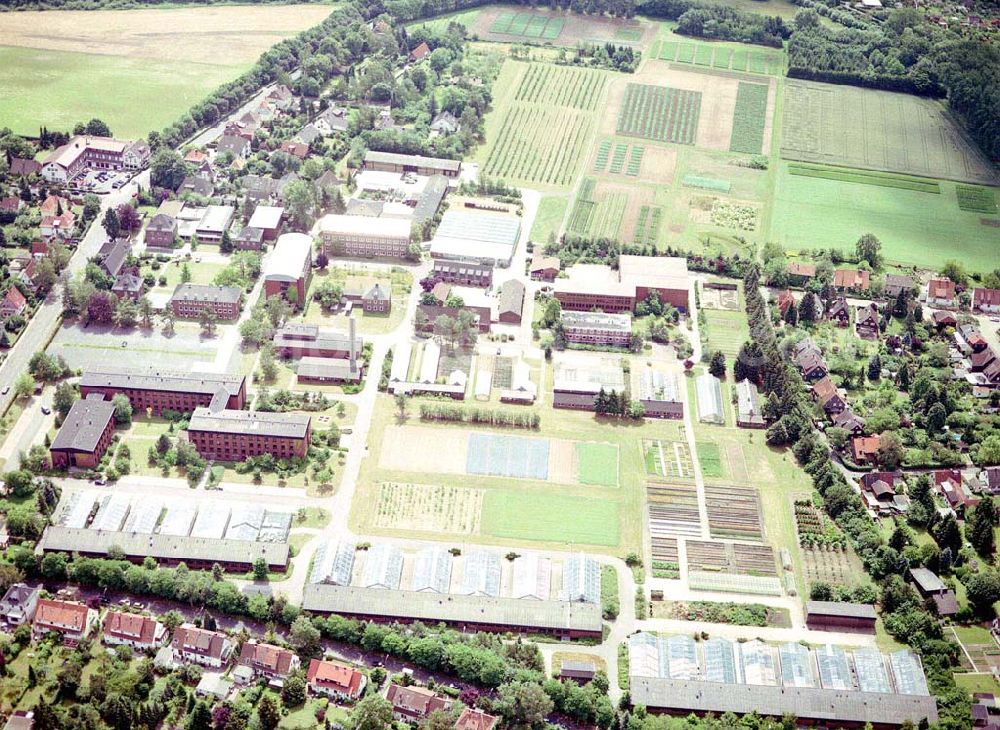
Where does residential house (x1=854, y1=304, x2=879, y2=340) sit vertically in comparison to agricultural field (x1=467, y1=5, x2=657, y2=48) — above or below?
above

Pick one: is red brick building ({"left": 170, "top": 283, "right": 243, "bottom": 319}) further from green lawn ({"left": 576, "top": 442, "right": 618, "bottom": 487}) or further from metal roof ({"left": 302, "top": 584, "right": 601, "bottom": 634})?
metal roof ({"left": 302, "top": 584, "right": 601, "bottom": 634})

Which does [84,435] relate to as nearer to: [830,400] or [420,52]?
[830,400]

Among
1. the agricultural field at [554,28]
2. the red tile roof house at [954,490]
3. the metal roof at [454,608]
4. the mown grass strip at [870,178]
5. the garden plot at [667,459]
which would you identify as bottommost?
the agricultural field at [554,28]

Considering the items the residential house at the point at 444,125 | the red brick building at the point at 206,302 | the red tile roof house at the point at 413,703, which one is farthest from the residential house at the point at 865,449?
the residential house at the point at 444,125

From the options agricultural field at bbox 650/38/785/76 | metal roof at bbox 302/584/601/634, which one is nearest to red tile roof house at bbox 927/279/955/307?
metal roof at bbox 302/584/601/634

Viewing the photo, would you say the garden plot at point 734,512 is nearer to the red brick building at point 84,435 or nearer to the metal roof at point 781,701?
the metal roof at point 781,701

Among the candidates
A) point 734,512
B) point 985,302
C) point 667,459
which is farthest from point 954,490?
point 985,302
